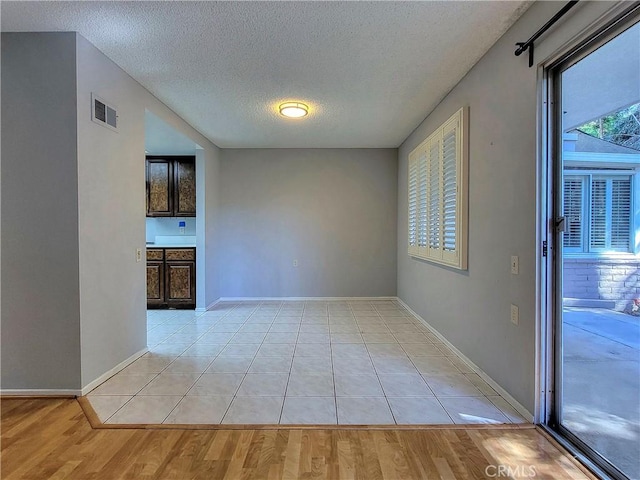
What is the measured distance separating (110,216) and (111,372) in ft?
4.09

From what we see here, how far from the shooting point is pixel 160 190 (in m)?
5.11

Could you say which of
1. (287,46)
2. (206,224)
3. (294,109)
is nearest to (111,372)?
(206,224)

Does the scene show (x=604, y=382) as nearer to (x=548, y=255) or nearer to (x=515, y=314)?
(x=515, y=314)

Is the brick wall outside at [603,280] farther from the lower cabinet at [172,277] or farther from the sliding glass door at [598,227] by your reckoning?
the lower cabinet at [172,277]

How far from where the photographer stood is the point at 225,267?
5.48m

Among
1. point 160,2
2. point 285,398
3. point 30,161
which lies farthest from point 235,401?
Result: point 160,2

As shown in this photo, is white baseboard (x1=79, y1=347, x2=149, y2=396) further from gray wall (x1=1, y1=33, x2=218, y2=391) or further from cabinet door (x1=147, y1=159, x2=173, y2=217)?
cabinet door (x1=147, y1=159, x2=173, y2=217)

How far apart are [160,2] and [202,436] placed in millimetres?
2537

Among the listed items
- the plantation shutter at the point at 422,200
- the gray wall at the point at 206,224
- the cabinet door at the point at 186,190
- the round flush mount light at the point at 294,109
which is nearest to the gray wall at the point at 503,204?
the plantation shutter at the point at 422,200

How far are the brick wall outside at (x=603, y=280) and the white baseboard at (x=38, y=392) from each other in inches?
129

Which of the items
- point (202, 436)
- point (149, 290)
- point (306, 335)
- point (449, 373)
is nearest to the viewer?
point (202, 436)

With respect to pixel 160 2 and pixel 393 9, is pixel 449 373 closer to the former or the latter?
pixel 393 9

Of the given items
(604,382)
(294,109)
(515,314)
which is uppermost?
(294,109)

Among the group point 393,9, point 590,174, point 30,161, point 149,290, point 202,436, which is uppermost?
point 393,9
